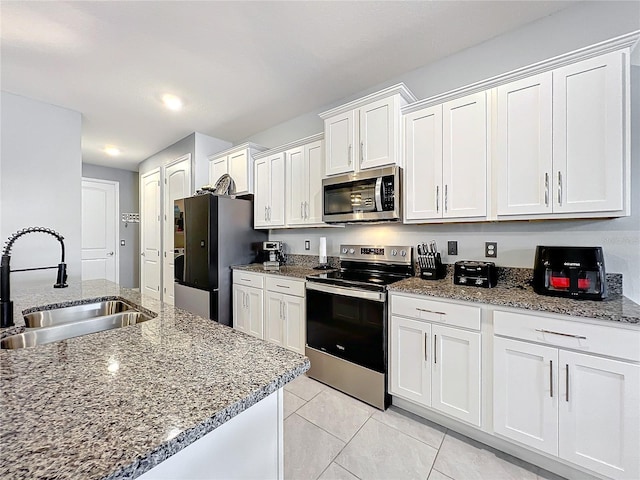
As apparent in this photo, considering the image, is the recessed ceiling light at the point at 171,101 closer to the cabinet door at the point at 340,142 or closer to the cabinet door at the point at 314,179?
the cabinet door at the point at 314,179

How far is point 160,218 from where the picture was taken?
459 centimetres

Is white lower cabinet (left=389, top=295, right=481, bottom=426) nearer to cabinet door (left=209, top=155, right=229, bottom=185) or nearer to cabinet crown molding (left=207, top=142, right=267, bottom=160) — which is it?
cabinet crown molding (left=207, top=142, right=267, bottom=160)

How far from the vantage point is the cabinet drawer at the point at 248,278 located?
2.89 m

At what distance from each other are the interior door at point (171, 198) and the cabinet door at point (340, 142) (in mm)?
2301

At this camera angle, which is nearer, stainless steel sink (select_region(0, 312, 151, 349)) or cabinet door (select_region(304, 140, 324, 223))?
stainless steel sink (select_region(0, 312, 151, 349))

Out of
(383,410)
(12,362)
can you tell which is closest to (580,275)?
(383,410)

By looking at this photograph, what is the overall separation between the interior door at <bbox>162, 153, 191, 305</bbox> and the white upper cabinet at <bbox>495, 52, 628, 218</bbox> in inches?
146

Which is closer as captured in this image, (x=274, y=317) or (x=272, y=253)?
(x=274, y=317)

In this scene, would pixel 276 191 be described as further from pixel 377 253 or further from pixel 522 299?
pixel 522 299

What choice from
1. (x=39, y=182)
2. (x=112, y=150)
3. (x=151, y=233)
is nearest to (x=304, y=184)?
(x=39, y=182)

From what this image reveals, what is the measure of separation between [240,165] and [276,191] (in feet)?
2.27

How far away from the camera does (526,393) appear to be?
4.91ft

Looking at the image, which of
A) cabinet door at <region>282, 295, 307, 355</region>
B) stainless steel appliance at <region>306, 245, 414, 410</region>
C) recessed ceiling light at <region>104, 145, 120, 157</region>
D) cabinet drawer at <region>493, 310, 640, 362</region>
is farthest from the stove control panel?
recessed ceiling light at <region>104, 145, 120, 157</region>

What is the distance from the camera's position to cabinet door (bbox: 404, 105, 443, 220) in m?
2.06
